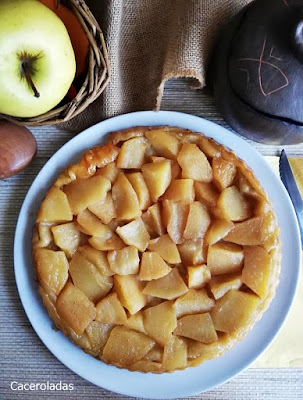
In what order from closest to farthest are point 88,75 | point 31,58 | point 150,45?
point 31,58, point 88,75, point 150,45

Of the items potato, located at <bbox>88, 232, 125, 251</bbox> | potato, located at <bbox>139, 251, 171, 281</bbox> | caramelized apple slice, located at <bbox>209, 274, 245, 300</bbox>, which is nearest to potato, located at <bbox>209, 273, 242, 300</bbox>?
caramelized apple slice, located at <bbox>209, 274, 245, 300</bbox>

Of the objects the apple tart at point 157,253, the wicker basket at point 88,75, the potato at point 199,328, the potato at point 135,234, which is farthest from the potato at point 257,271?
the wicker basket at point 88,75

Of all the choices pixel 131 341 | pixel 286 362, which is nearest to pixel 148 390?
pixel 131 341

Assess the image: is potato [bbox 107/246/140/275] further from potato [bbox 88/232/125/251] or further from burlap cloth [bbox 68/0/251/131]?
burlap cloth [bbox 68/0/251/131]

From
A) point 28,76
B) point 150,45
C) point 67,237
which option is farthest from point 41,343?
point 150,45

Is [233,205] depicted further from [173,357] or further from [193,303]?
[173,357]

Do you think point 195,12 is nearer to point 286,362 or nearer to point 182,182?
point 182,182

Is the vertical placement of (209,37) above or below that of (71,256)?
above
